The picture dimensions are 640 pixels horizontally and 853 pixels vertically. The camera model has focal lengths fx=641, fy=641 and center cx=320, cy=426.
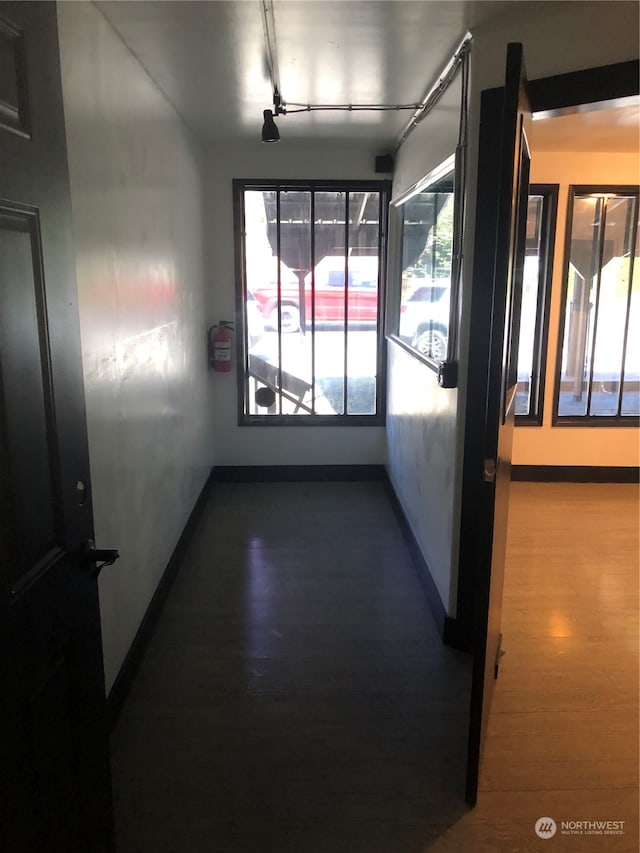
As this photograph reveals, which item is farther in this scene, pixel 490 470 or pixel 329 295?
pixel 329 295

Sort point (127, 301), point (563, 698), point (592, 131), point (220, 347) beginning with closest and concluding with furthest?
1. point (563, 698)
2. point (127, 301)
3. point (592, 131)
4. point (220, 347)

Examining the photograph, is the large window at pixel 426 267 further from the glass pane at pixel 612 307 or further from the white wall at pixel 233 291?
the glass pane at pixel 612 307

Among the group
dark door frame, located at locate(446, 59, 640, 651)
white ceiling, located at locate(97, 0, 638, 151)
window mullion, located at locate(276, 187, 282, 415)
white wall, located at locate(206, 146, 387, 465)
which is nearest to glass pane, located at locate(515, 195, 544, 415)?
white ceiling, located at locate(97, 0, 638, 151)

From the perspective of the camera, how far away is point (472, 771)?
1988mm

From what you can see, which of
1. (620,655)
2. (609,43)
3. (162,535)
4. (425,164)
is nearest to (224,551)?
(162,535)

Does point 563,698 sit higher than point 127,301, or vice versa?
point 127,301

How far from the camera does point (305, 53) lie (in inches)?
110

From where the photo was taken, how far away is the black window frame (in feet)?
16.4

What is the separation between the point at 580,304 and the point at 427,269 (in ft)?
7.02

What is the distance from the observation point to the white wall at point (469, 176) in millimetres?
2273

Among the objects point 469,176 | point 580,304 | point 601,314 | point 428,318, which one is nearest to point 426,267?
point 428,318

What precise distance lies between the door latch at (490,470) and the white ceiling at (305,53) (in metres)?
1.65

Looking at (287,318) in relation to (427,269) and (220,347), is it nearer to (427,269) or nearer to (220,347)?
(220,347)

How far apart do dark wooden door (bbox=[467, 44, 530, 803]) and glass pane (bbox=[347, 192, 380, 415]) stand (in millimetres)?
2877
